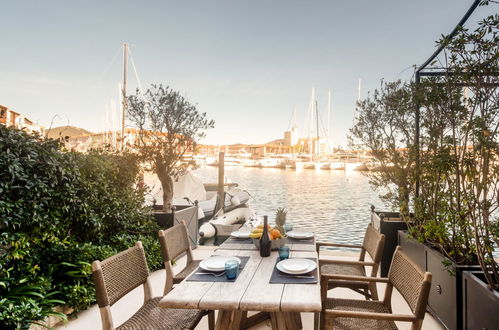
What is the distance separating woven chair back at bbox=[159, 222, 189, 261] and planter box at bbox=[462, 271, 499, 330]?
6.49ft

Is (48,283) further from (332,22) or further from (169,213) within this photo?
(332,22)

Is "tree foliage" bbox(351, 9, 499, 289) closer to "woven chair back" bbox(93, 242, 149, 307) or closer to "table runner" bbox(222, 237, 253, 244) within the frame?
"table runner" bbox(222, 237, 253, 244)

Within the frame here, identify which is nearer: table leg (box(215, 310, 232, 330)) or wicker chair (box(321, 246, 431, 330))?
wicker chair (box(321, 246, 431, 330))

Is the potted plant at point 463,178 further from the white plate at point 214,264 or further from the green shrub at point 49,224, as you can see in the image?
the green shrub at point 49,224

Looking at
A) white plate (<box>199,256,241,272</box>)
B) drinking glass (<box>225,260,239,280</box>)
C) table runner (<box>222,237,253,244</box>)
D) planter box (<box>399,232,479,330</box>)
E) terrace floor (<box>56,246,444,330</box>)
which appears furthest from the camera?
table runner (<box>222,237,253,244</box>)

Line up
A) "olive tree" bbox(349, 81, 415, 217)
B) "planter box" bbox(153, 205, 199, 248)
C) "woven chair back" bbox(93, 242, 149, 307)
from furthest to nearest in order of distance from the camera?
"planter box" bbox(153, 205, 199, 248) → "olive tree" bbox(349, 81, 415, 217) → "woven chair back" bbox(93, 242, 149, 307)

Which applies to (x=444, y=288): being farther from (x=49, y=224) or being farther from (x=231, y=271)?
(x=49, y=224)

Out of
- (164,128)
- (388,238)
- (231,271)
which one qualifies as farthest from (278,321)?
(164,128)

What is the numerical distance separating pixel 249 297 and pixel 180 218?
3.26m

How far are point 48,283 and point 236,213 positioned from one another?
7091 mm

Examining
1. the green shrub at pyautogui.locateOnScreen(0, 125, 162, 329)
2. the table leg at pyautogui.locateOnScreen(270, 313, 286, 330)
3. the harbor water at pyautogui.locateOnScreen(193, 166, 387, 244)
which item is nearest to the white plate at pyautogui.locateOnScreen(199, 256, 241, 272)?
the table leg at pyautogui.locateOnScreen(270, 313, 286, 330)

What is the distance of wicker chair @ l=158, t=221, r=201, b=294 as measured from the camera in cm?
232

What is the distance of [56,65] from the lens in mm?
15023

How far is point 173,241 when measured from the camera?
2527mm
